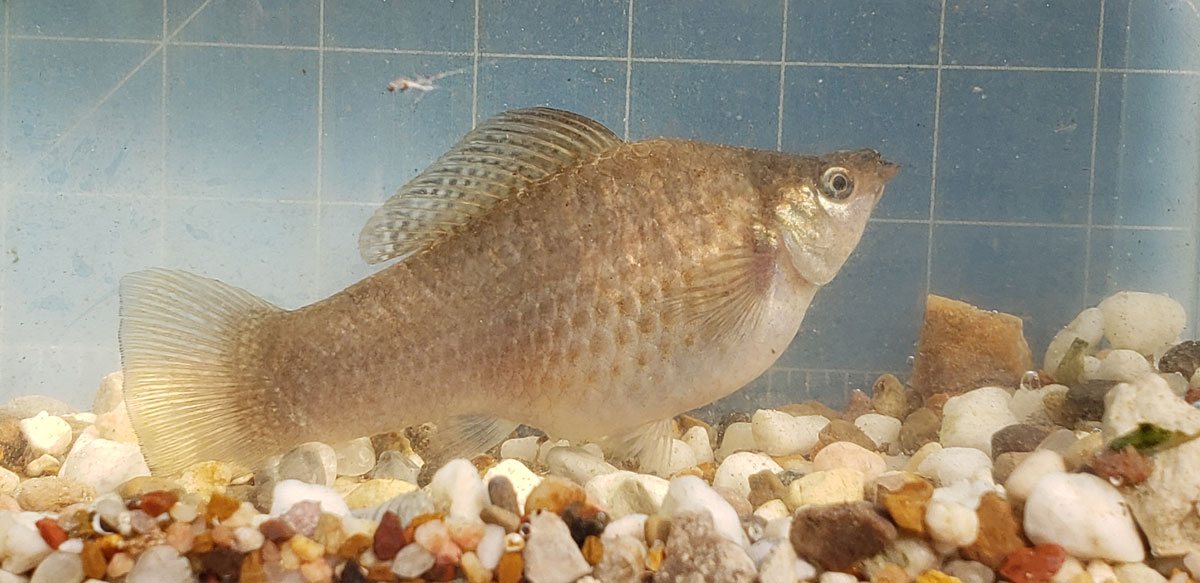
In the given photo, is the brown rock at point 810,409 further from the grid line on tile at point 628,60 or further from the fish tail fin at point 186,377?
the fish tail fin at point 186,377

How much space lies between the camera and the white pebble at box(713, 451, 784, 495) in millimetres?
2023

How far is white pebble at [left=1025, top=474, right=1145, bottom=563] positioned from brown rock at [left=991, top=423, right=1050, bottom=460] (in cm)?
36

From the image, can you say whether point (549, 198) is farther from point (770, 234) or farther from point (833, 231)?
point (833, 231)

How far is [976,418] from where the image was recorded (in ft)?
7.46

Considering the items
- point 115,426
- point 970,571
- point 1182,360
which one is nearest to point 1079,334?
point 1182,360

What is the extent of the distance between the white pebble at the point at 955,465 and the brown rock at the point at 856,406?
52 centimetres

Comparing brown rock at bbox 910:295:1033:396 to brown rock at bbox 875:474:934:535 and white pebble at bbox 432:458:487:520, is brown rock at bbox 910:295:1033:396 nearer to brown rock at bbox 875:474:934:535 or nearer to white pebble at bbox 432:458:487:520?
brown rock at bbox 875:474:934:535

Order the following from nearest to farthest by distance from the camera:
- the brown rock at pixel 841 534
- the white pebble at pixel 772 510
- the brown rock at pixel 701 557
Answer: the brown rock at pixel 701 557 < the brown rock at pixel 841 534 < the white pebble at pixel 772 510

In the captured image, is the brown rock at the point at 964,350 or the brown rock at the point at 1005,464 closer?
the brown rock at the point at 1005,464

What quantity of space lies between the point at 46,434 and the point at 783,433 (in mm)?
2334

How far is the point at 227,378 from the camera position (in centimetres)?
199

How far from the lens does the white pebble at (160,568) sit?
1590 mm

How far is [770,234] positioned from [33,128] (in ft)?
7.90

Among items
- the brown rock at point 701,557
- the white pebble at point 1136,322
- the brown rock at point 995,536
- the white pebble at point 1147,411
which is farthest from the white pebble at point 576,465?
the white pebble at point 1136,322
